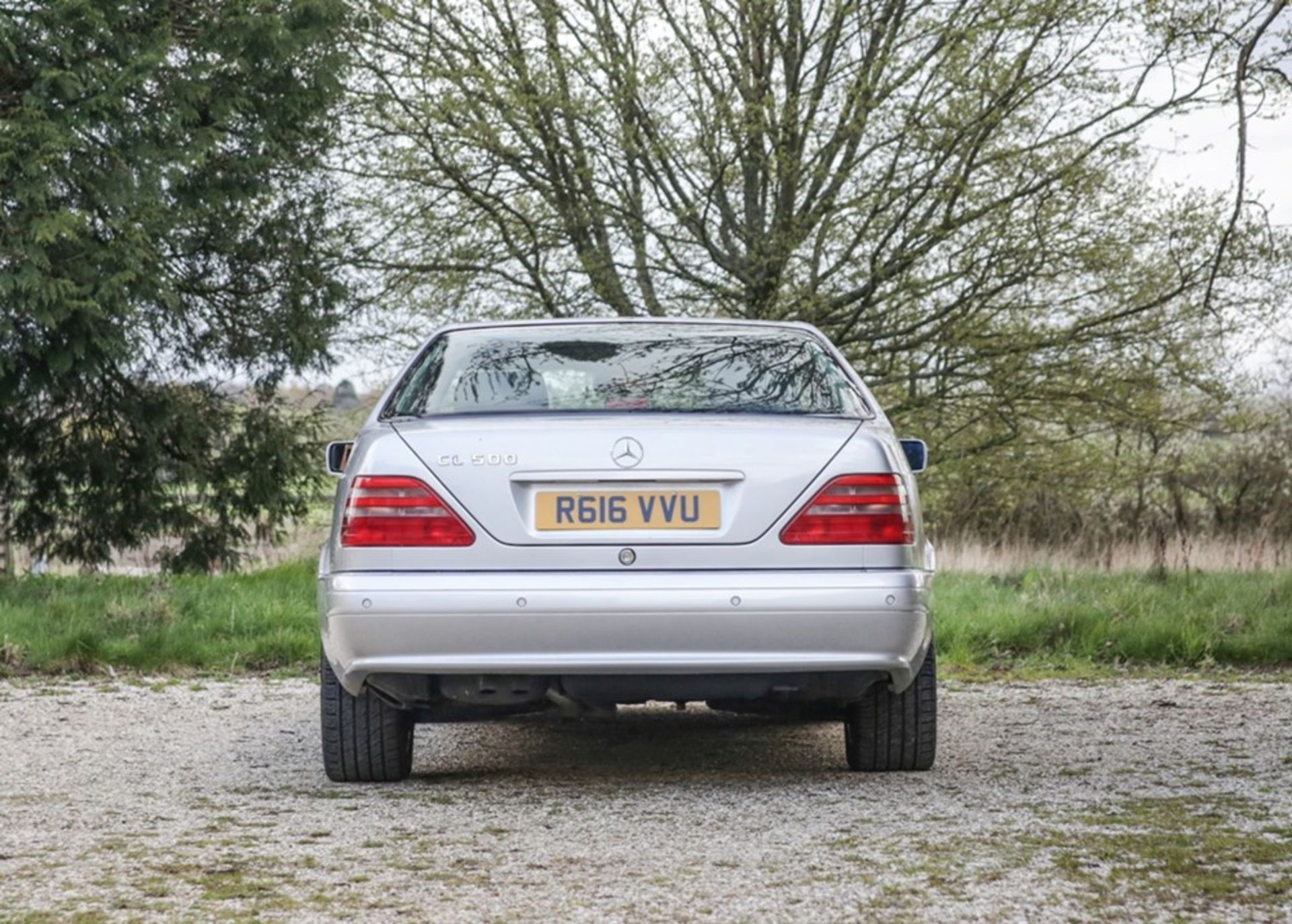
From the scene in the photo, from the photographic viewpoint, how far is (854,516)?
474 centimetres

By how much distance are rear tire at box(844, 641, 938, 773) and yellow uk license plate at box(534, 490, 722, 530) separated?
956 mm

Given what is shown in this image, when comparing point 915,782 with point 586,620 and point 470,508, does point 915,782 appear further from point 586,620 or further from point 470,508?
point 470,508

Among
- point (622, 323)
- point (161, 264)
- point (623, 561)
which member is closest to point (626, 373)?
point (622, 323)

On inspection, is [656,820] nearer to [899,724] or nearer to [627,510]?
[627,510]

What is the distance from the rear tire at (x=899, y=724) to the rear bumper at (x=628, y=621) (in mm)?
591

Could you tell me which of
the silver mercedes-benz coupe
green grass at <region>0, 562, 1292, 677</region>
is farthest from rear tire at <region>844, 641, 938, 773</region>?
green grass at <region>0, 562, 1292, 677</region>

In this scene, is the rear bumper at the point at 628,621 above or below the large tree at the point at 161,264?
below

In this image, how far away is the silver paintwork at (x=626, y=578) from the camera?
182 inches

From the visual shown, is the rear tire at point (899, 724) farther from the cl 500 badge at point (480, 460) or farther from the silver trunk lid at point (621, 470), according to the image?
the cl 500 badge at point (480, 460)

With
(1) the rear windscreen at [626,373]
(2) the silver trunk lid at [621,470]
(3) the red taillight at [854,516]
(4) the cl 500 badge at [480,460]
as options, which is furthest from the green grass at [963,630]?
(4) the cl 500 badge at [480,460]

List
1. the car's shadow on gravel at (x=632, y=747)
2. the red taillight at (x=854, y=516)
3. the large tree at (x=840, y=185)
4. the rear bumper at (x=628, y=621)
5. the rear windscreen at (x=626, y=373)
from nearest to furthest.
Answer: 1. the rear bumper at (x=628, y=621)
2. the red taillight at (x=854, y=516)
3. the rear windscreen at (x=626, y=373)
4. the car's shadow on gravel at (x=632, y=747)
5. the large tree at (x=840, y=185)

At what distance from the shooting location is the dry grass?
13.2 m

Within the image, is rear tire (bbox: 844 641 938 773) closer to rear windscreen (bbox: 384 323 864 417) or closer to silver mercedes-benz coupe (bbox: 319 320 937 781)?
silver mercedes-benz coupe (bbox: 319 320 937 781)

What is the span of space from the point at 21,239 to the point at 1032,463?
1117 cm
